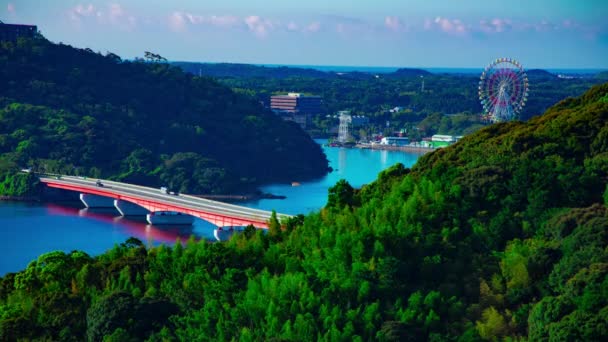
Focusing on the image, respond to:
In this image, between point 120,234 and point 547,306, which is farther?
point 120,234

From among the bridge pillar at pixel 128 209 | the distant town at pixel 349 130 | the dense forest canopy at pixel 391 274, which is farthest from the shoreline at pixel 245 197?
the dense forest canopy at pixel 391 274

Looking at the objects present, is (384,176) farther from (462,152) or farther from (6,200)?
(6,200)

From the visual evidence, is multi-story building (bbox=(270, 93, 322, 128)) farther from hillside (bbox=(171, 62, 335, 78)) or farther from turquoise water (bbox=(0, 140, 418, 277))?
hillside (bbox=(171, 62, 335, 78))

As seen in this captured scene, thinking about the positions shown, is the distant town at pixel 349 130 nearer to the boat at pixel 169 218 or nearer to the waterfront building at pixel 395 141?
the waterfront building at pixel 395 141

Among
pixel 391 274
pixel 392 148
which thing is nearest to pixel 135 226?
pixel 391 274

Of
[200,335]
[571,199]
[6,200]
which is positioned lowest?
[6,200]

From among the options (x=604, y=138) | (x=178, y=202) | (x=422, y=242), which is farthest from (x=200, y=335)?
(x=178, y=202)
